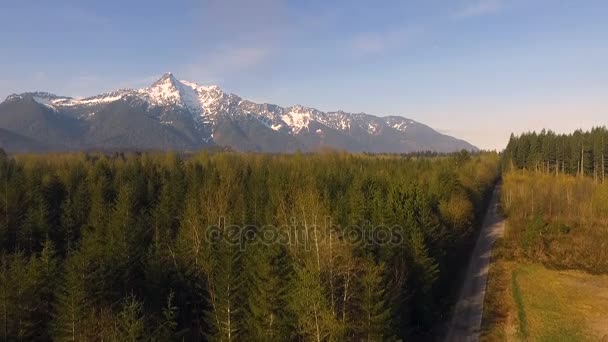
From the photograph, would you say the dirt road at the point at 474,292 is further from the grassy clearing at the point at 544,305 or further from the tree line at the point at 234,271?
the tree line at the point at 234,271

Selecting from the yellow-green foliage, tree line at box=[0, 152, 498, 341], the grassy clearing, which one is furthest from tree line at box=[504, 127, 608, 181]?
tree line at box=[0, 152, 498, 341]

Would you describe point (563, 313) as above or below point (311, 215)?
below

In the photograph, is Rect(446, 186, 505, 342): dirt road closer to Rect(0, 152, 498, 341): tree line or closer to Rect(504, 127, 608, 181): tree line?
Rect(0, 152, 498, 341): tree line

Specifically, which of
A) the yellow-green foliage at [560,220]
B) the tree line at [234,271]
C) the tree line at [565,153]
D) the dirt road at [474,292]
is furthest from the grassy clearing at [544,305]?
the tree line at [565,153]

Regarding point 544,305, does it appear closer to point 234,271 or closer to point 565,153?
point 234,271

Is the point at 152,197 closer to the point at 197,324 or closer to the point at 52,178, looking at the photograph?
the point at 52,178

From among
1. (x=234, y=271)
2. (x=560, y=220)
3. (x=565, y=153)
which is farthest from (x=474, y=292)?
(x=565, y=153)

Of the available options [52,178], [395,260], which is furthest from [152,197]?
[395,260]

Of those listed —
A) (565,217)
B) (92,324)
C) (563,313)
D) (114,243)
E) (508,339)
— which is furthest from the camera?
(565,217)
